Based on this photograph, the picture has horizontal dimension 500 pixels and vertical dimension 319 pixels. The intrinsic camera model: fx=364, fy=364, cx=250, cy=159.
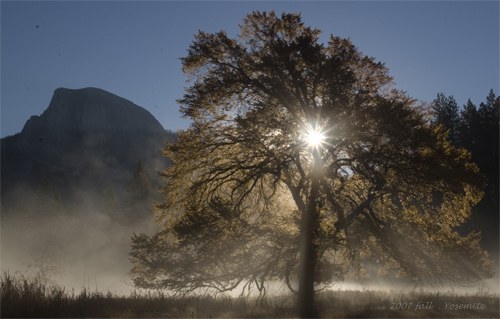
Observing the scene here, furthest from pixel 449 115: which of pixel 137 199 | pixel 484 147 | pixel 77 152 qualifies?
pixel 77 152

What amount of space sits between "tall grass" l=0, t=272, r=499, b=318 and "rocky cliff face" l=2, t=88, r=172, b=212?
148 meters

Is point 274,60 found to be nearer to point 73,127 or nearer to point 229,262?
point 229,262

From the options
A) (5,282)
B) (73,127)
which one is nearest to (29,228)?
(5,282)

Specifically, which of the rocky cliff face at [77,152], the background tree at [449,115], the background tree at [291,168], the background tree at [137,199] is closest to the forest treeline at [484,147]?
the background tree at [449,115]

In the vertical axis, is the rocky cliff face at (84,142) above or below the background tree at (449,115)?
above

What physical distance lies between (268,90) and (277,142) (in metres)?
1.92

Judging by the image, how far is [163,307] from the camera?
30.5ft

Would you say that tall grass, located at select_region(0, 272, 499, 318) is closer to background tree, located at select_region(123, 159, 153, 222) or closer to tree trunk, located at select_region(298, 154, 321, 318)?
tree trunk, located at select_region(298, 154, 321, 318)

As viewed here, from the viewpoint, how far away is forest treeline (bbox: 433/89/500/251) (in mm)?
39438

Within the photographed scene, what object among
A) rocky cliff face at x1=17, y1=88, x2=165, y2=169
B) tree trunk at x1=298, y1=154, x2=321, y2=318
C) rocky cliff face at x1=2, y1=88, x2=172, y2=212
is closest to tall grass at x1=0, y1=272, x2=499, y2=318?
tree trunk at x1=298, y1=154, x2=321, y2=318

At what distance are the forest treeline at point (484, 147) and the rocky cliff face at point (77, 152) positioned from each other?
124822 mm

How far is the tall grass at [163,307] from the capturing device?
7992 millimetres

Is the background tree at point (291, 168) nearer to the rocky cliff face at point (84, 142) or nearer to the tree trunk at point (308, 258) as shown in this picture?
the tree trunk at point (308, 258)

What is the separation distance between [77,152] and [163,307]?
19551 centimetres
